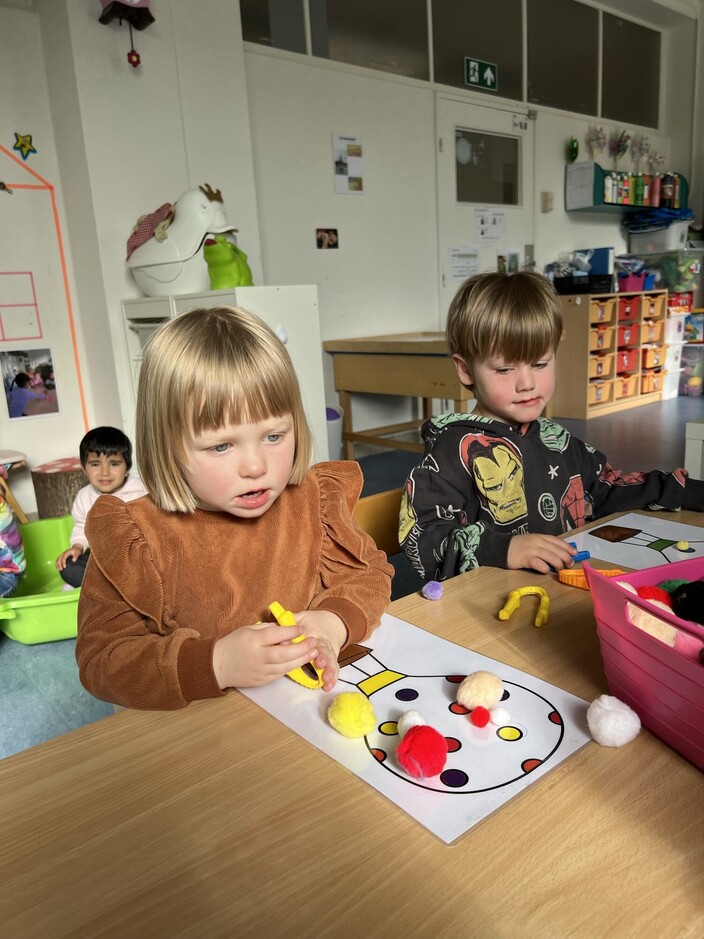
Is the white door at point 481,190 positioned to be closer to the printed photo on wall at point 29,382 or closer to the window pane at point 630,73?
the window pane at point 630,73

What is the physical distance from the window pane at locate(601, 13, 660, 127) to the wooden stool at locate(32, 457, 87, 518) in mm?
4979

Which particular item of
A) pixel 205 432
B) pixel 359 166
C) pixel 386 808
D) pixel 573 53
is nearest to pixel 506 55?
pixel 573 53

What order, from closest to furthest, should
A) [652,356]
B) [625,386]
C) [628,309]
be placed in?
1. [628,309]
2. [625,386]
3. [652,356]

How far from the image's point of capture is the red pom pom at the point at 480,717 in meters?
0.54

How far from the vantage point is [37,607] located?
6.06 feet

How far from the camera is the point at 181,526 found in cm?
76

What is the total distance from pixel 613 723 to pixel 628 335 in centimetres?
515

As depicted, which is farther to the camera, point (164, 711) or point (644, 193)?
point (644, 193)

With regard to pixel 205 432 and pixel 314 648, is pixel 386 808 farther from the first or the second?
pixel 205 432

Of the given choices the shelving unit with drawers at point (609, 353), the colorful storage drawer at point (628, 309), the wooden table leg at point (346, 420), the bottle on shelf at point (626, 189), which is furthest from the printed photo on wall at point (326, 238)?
the bottle on shelf at point (626, 189)

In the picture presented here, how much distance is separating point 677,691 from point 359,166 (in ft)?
12.7

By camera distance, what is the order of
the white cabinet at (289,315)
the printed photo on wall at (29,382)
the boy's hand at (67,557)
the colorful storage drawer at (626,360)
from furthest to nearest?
the colorful storage drawer at (626,360)
the printed photo on wall at (29,382)
the white cabinet at (289,315)
the boy's hand at (67,557)

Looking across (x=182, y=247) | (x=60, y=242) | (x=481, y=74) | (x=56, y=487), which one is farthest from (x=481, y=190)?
(x=56, y=487)

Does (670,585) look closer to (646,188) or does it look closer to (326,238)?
(326,238)
